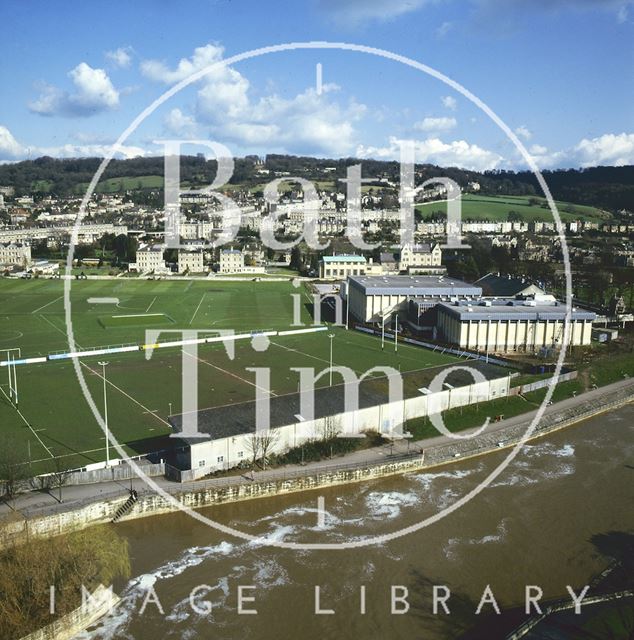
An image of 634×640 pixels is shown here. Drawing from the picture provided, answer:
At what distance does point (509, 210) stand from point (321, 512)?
328ft

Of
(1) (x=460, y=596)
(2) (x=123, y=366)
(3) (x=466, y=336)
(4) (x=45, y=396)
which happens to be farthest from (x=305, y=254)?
(1) (x=460, y=596)

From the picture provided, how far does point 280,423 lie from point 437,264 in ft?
149

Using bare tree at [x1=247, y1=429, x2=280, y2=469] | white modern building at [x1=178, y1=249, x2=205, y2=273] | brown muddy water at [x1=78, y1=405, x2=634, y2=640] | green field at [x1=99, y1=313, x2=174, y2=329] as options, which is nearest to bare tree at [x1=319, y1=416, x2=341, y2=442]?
bare tree at [x1=247, y1=429, x2=280, y2=469]

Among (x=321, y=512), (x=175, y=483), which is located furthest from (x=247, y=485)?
(x=321, y=512)

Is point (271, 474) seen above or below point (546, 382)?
below

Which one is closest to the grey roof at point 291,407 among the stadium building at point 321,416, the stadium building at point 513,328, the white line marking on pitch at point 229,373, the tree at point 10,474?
the stadium building at point 321,416

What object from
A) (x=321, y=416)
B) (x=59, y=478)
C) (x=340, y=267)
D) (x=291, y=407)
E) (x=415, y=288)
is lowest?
(x=59, y=478)

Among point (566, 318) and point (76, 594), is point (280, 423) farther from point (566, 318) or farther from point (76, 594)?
point (566, 318)

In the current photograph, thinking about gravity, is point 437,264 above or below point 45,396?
above

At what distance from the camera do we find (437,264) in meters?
59.2

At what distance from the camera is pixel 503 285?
38.6 meters

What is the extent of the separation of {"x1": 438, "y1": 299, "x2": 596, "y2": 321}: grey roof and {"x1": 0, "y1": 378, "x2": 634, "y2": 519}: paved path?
9693 mm

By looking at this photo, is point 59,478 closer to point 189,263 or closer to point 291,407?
point 291,407

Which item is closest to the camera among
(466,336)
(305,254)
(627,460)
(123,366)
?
(627,460)
